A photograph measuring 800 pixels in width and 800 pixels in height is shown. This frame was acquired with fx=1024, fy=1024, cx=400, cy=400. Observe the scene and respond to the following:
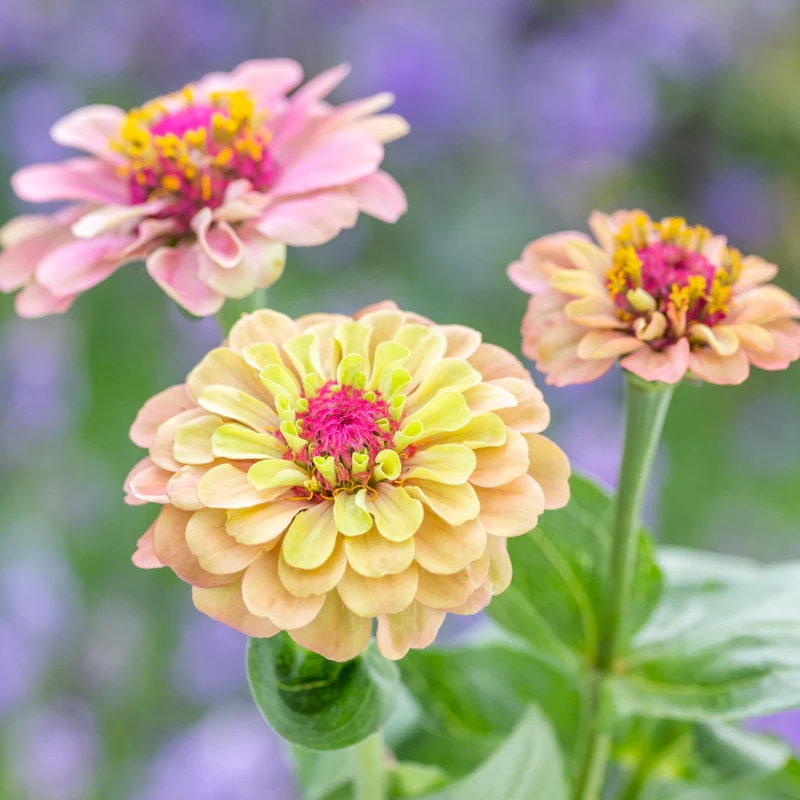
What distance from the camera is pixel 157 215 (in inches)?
13.2

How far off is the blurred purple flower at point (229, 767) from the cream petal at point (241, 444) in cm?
44

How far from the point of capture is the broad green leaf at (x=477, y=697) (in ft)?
1.28

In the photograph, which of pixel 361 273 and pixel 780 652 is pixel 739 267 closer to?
pixel 780 652

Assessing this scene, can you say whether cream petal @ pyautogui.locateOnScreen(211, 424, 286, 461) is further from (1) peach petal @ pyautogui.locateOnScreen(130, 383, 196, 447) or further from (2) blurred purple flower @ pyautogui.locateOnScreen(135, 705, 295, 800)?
(2) blurred purple flower @ pyautogui.locateOnScreen(135, 705, 295, 800)

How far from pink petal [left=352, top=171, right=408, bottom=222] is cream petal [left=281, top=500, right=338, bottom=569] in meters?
0.12

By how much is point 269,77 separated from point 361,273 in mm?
637

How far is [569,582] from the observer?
339 millimetres

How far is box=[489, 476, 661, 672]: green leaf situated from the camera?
33cm

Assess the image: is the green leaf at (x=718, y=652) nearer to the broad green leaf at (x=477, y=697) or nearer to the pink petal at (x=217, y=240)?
the broad green leaf at (x=477, y=697)

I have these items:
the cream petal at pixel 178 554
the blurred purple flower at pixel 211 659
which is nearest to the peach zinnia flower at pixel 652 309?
the cream petal at pixel 178 554

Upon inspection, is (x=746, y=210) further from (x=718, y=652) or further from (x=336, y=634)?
(x=336, y=634)

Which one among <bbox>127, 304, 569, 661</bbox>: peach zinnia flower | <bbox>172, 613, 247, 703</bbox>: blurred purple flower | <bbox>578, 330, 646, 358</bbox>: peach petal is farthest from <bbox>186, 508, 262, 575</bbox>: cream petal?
<bbox>172, 613, 247, 703</bbox>: blurred purple flower

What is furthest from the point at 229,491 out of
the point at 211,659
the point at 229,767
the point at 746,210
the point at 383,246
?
the point at 746,210

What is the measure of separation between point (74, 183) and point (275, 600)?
20cm
